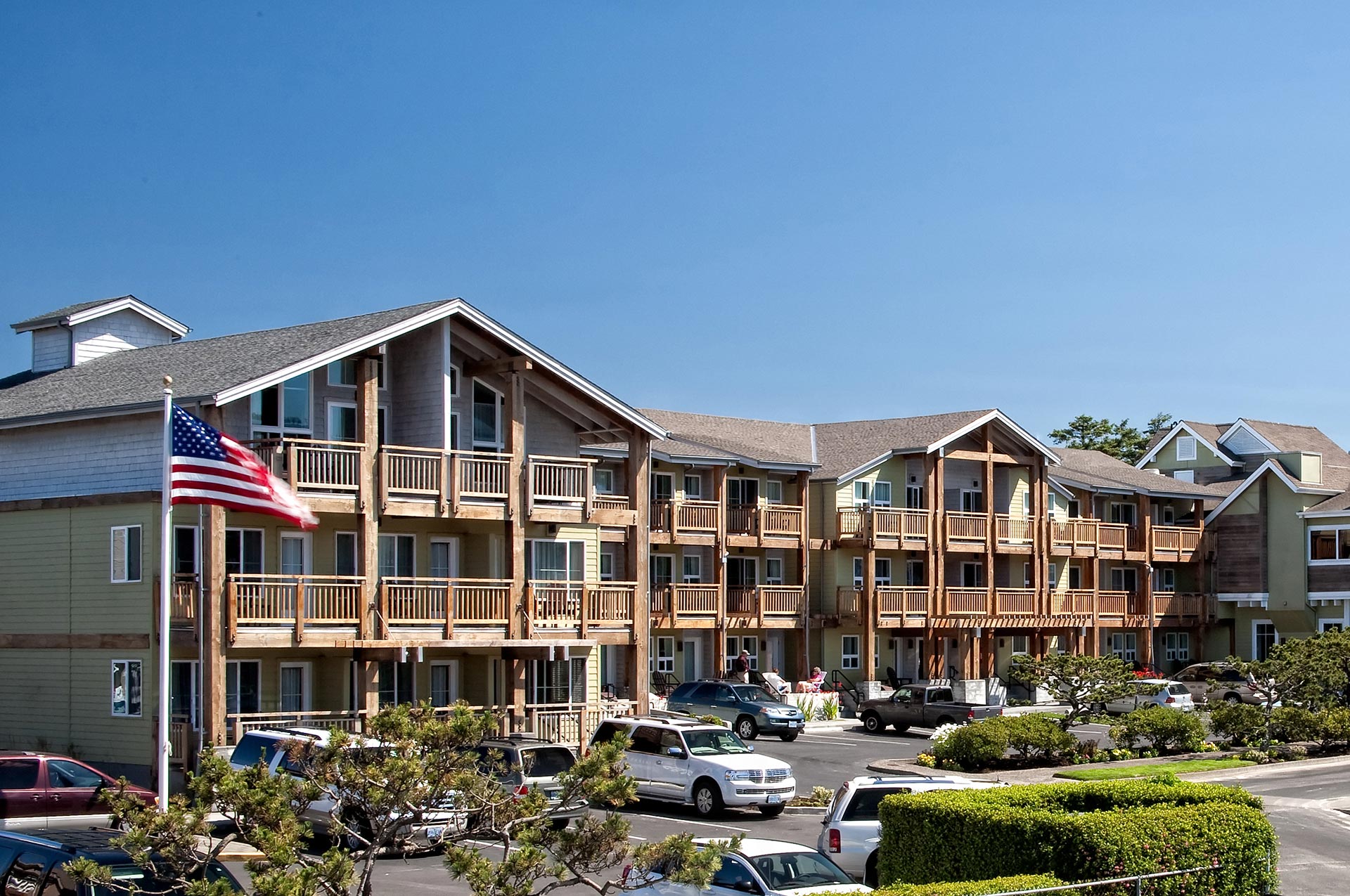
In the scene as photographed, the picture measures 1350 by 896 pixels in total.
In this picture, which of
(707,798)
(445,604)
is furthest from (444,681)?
(707,798)

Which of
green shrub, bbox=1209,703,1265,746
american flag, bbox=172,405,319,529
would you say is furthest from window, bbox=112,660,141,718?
green shrub, bbox=1209,703,1265,746

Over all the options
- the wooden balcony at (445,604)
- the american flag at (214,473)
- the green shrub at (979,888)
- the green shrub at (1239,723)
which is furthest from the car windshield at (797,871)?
the green shrub at (1239,723)

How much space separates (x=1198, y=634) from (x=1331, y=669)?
2796cm

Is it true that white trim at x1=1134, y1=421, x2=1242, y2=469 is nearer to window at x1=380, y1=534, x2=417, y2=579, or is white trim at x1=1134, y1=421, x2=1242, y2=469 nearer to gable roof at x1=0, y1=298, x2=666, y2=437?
gable roof at x1=0, y1=298, x2=666, y2=437

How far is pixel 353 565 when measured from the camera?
36.1 m

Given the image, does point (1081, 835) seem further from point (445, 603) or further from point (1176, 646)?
point (1176, 646)

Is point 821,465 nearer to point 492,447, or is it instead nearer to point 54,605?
point 492,447

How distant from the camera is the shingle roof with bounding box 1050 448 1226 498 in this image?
66062 mm

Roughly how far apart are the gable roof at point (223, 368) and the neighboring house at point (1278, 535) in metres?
37.7

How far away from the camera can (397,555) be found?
123 feet

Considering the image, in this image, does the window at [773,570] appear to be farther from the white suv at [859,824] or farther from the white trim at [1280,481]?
the white suv at [859,824]

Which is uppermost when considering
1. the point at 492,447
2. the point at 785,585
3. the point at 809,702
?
the point at 492,447

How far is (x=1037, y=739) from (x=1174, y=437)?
43.5m

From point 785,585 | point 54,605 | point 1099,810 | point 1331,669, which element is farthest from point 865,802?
point 785,585
